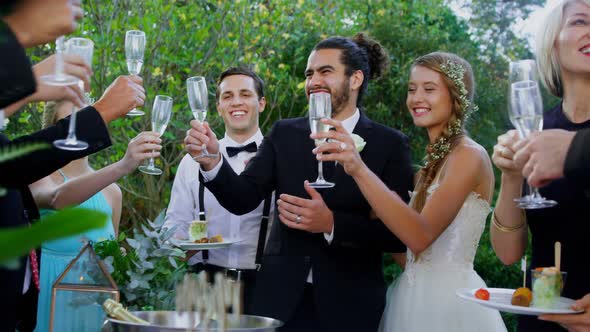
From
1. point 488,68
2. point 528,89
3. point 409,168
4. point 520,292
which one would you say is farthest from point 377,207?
point 488,68

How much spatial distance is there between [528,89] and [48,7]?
1.71 metres

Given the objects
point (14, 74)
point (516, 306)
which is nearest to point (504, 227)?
point (516, 306)

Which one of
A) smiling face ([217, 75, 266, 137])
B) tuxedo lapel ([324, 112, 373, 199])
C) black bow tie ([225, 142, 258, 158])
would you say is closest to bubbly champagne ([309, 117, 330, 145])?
tuxedo lapel ([324, 112, 373, 199])

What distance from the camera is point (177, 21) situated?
29.2 ft

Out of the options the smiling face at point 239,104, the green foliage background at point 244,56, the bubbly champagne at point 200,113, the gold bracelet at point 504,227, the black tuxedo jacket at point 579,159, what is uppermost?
the green foliage background at point 244,56

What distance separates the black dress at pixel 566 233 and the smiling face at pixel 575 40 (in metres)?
0.24

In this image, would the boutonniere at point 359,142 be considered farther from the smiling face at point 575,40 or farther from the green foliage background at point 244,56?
the green foliage background at point 244,56

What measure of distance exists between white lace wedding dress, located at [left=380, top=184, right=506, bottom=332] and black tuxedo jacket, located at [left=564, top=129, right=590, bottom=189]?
6.13 ft

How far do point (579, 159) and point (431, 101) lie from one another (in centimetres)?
206

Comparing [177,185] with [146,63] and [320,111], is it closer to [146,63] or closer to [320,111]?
[320,111]

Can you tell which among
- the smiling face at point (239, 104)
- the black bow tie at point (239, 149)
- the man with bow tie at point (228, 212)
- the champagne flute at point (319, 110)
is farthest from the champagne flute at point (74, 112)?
the smiling face at point (239, 104)

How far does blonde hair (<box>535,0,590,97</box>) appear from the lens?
3041 mm

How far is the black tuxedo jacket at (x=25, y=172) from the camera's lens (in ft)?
6.53

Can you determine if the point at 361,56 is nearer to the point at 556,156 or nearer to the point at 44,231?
the point at 556,156
